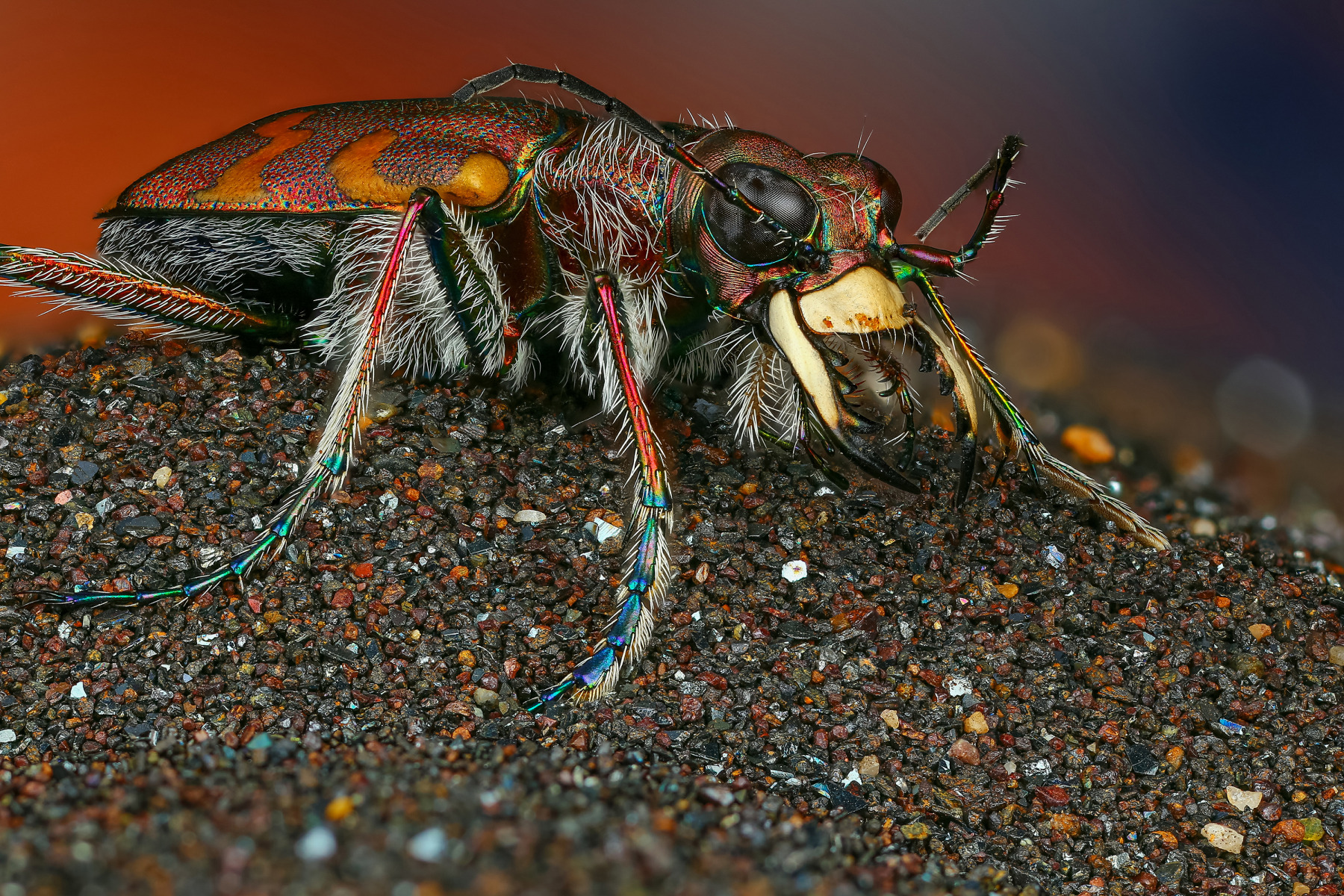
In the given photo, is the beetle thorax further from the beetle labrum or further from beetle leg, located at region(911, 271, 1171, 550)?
beetle leg, located at region(911, 271, 1171, 550)

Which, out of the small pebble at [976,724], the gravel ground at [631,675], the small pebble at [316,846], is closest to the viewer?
the small pebble at [316,846]

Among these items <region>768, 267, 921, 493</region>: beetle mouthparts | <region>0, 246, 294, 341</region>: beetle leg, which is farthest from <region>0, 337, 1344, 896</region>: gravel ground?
<region>768, 267, 921, 493</region>: beetle mouthparts

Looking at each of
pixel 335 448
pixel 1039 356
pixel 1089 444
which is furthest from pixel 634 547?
pixel 1039 356

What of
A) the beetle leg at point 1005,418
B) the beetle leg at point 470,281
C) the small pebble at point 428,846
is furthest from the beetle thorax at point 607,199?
the small pebble at point 428,846

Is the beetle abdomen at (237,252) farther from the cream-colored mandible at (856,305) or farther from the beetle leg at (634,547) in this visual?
the cream-colored mandible at (856,305)

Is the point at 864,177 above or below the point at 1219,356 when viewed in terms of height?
above

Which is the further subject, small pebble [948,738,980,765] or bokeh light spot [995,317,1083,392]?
bokeh light spot [995,317,1083,392]

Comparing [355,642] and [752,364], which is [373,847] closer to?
[355,642]

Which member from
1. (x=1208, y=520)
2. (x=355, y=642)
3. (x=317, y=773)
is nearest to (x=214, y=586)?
(x=355, y=642)
